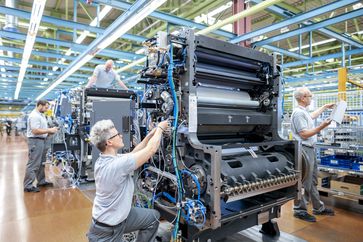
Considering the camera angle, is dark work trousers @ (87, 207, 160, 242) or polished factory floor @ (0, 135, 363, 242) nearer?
dark work trousers @ (87, 207, 160, 242)

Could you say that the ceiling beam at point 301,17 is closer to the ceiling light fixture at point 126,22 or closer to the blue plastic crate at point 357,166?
the ceiling light fixture at point 126,22

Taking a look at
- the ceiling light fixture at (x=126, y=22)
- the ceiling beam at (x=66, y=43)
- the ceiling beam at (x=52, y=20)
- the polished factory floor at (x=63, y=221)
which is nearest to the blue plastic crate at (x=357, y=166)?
the polished factory floor at (x=63, y=221)

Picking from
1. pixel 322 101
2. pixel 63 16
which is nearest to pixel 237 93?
pixel 322 101

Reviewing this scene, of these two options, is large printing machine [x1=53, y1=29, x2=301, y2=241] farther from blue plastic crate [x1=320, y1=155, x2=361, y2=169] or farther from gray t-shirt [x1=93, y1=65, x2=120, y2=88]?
gray t-shirt [x1=93, y1=65, x2=120, y2=88]

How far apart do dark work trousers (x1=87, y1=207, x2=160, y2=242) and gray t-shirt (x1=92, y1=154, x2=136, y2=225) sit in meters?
0.06

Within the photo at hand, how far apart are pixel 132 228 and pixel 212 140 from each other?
1.00 m

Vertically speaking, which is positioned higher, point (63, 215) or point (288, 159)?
point (288, 159)

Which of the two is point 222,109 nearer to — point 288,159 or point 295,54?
point 288,159

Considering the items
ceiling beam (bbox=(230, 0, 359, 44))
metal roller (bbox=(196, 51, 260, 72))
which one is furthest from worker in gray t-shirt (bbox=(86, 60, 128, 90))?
metal roller (bbox=(196, 51, 260, 72))

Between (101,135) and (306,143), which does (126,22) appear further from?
(306,143)

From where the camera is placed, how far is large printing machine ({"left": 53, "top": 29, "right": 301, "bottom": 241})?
1764 millimetres

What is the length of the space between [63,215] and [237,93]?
279cm

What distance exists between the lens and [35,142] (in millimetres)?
4461

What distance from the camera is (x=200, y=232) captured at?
1.86m
